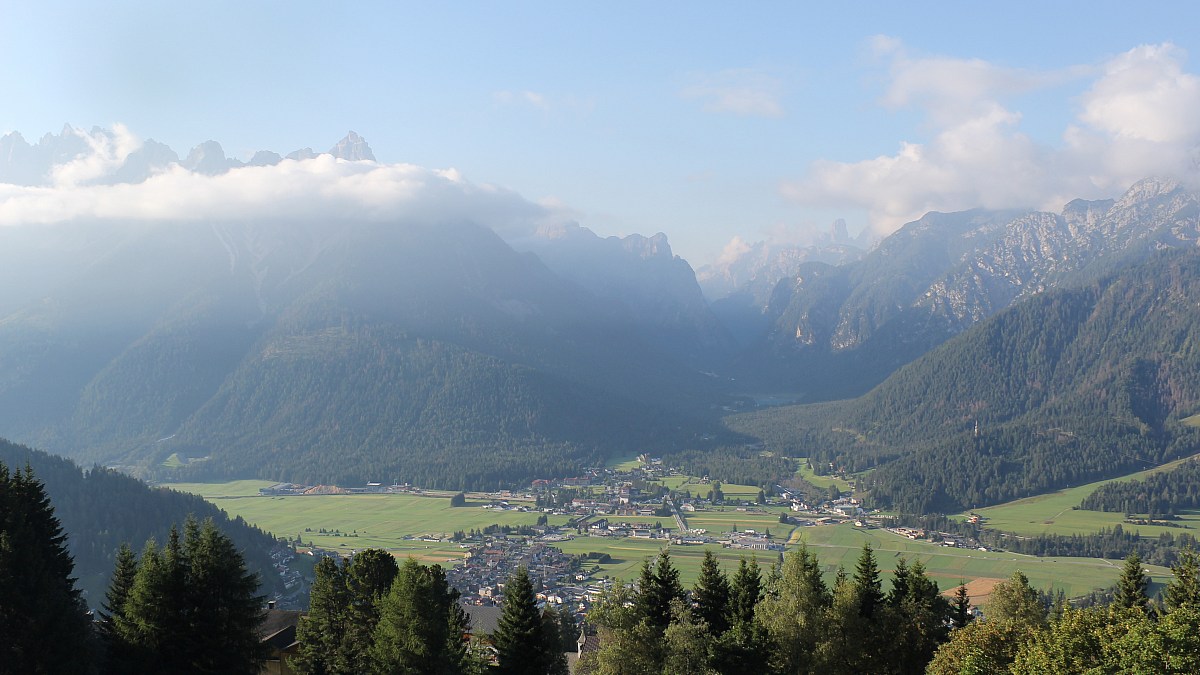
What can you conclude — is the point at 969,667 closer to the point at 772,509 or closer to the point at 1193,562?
the point at 1193,562

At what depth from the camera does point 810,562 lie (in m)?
45.7

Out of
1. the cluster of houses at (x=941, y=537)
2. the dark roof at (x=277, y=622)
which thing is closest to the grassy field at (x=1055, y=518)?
the cluster of houses at (x=941, y=537)

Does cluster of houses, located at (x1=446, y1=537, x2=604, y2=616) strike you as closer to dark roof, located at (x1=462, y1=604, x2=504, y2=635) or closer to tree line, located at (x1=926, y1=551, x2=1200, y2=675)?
dark roof, located at (x1=462, y1=604, x2=504, y2=635)

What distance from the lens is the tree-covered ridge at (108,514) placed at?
382 ft

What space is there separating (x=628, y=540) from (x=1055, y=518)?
91674 millimetres

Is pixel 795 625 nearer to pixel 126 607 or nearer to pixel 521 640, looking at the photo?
pixel 521 640

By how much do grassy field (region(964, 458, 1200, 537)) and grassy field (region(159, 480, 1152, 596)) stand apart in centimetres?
2430

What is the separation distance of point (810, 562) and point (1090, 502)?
566 feet

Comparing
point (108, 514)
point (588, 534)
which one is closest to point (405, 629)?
point (108, 514)

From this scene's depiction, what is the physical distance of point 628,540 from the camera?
150750 millimetres

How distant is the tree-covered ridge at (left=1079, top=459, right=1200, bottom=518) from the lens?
179 meters

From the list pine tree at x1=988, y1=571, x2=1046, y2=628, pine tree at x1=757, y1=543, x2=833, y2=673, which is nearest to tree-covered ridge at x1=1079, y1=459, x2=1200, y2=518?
pine tree at x1=988, y1=571, x2=1046, y2=628

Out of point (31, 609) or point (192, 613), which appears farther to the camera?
point (192, 613)

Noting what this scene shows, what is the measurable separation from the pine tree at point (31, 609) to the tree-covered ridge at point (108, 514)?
3304 inches
